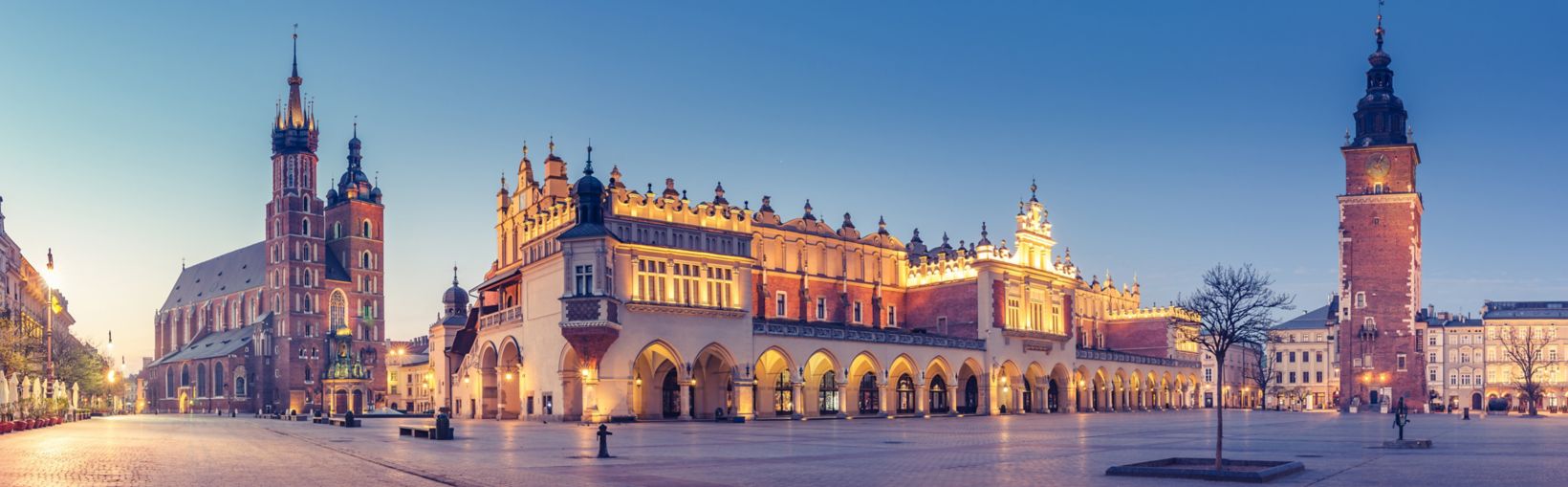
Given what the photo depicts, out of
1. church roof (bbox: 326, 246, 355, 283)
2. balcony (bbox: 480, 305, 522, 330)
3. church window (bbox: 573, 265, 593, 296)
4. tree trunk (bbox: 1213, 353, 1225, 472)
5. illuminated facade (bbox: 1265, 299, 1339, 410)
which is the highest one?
church roof (bbox: 326, 246, 355, 283)

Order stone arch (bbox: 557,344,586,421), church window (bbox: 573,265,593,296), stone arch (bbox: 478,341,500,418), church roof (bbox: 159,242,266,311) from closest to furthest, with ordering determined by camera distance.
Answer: church window (bbox: 573,265,593,296) < stone arch (bbox: 557,344,586,421) < stone arch (bbox: 478,341,500,418) < church roof (bbox: 159,242,266,311)

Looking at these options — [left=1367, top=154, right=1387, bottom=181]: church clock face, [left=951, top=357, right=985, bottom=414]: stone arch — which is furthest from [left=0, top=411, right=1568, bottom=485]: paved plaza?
[left=1367, top=154, right=1387, bottom=181]: church clock face

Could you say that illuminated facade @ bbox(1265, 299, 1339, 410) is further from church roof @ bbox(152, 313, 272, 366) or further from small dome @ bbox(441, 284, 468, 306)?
church roof @ bbox(152, 313, 272, 366)

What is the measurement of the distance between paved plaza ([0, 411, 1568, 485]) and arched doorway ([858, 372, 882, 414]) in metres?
30.9

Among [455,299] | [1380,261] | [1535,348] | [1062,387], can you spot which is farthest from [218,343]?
[1535,348]

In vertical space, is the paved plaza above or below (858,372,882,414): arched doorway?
above

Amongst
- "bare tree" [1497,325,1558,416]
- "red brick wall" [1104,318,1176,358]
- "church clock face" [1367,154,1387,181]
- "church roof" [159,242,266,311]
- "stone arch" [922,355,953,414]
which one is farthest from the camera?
"church roof" [159,242,266,311]

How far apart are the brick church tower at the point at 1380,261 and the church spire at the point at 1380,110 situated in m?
0.08

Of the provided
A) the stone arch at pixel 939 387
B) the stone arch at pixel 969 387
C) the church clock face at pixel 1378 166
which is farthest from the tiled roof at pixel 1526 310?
the stone arch at pixel 939 387

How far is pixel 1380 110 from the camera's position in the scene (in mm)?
111438

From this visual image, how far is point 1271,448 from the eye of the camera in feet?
115

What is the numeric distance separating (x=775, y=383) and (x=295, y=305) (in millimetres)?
84769

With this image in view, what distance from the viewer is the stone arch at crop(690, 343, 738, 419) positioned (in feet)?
220

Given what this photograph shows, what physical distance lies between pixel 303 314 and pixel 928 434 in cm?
11031
